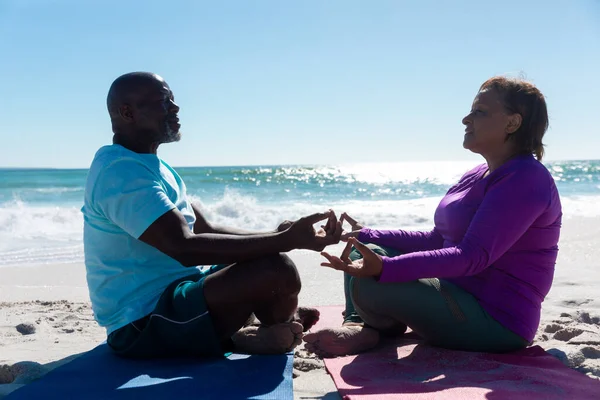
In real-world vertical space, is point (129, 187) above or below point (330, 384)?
above

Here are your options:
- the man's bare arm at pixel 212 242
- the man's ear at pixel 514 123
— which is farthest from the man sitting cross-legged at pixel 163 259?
the man's ear at pixel 514 123

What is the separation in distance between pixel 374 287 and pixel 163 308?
1090 mm

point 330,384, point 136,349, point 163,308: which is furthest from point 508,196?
point 136,349

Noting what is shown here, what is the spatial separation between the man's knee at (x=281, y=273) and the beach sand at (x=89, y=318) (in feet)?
1.61

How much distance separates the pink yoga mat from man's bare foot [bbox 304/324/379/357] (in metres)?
0.06

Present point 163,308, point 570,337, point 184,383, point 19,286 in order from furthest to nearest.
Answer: point 19,286
point 570,337
point 163,308
point 184,383

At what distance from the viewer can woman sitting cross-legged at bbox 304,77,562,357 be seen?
2.87m

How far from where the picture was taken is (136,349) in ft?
9.78

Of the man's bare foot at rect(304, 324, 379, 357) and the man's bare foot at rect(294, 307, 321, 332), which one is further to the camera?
the man's bare foot at rect(294, 307, 321, 332)

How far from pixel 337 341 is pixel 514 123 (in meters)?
1.50

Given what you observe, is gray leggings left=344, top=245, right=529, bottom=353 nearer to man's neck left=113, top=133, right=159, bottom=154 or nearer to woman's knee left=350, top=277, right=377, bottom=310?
woman's knee left=350, top=277, right=377, bottom=310

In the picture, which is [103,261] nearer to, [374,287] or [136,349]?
[136,349]

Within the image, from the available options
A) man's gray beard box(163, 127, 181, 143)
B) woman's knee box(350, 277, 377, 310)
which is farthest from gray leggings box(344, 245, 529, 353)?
man's gray beard box(163, 127, 181, 143)

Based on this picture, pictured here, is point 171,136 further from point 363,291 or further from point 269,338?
point 363,291
